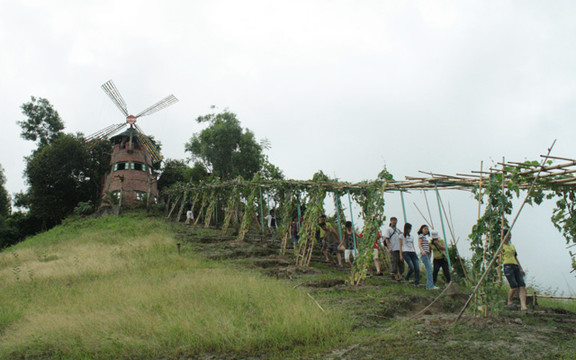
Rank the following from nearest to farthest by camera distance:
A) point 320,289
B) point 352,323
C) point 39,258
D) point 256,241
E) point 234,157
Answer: point 352,323, point 320,289, point 39,258, point 256,241, point 234,157

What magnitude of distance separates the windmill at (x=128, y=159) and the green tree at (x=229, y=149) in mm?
4210

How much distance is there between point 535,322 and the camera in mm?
6309

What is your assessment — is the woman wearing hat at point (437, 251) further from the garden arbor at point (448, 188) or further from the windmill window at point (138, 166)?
the windmill window at point (138, 166)

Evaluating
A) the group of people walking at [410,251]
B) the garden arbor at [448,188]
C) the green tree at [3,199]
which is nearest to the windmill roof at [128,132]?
the green tree at [3,199]

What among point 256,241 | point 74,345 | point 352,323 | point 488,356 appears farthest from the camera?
point 256,241

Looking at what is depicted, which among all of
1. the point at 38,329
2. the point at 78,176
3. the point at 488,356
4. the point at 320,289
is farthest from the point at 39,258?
the point at 78,176

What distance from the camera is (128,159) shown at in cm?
2936

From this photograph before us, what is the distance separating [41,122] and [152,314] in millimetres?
33438

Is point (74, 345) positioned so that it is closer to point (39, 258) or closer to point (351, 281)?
point (351, 281)

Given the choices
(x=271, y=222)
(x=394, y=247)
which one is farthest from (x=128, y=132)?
(x=394, y=247)

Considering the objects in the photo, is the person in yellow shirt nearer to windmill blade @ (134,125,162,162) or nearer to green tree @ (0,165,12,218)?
windmill blade @ (134,125,162,162)

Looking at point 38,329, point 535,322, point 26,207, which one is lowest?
point 535,322

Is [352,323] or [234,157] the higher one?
[234,157]

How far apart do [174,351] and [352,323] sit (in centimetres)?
272
